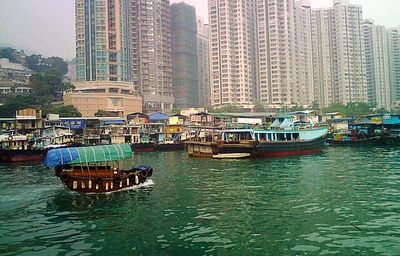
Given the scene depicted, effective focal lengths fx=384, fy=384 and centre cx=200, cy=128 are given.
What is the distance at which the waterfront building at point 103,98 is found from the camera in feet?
229

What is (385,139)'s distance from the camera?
47406mm

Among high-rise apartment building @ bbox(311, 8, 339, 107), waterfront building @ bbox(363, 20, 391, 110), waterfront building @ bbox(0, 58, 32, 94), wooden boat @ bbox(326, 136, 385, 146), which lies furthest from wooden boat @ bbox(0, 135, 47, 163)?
waterfront building @ bbox(363, 20, 391, 110)

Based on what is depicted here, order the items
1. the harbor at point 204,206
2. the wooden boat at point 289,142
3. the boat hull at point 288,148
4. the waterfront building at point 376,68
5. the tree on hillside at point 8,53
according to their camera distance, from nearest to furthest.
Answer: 1. the harbor at point 204,206
2. the boat hull at point 288,148
3. the wooden boat at point 289,142
4. the tree on hillside at point 8,53
5. the waterfront building at point 376,68

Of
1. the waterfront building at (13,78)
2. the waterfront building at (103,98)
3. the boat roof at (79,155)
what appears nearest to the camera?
the boat roof at (79,155)

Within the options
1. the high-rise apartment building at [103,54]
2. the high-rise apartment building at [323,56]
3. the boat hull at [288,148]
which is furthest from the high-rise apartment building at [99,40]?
the high-rise apartment building at [323,56]

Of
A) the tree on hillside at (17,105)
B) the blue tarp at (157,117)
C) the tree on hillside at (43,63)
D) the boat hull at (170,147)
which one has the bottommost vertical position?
the boat hull at (170,147)

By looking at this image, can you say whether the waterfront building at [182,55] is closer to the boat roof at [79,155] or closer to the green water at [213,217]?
the green water at [213,217]

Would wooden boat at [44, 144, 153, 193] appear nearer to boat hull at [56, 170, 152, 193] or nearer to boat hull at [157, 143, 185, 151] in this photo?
boat hull at [56, 170, 152, 193]

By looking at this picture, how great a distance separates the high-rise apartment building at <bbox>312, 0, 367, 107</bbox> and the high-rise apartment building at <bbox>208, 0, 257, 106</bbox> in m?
22.2

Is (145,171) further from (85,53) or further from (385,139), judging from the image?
(85,53)

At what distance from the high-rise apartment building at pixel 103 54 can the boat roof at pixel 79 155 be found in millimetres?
53987

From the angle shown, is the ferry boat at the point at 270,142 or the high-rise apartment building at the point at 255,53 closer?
the ferry boat at the point at 270,142

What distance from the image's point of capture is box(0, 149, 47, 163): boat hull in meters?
38.3

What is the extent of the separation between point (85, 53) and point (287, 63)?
47683 millimetres
